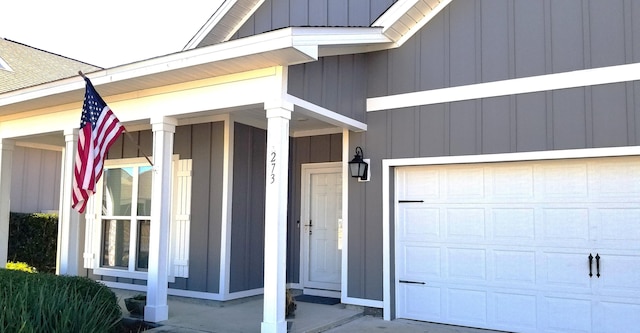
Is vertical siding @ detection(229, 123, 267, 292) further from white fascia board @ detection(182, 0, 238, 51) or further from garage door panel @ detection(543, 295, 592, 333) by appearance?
garage door panel @ detection(543, 295, 592, 333)

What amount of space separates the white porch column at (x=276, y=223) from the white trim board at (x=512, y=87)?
1912 mm

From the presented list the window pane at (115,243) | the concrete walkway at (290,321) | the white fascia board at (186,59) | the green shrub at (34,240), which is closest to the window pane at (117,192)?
the window pane at (115,243)

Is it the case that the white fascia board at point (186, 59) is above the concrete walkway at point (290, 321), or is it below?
above

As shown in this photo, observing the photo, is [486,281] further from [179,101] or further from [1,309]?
[1,309]

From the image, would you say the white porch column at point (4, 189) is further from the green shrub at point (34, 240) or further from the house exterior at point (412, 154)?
the green shrub at point (34, 240)

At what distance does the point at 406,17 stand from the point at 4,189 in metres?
6.91

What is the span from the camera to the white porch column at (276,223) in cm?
532

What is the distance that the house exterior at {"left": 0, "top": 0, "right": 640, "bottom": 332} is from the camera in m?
5.61

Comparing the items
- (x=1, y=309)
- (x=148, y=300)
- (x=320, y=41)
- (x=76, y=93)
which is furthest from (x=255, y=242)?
(x=1, y=309)

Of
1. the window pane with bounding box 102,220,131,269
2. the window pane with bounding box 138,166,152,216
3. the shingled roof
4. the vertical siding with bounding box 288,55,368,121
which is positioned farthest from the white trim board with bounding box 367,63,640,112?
the shingled roof

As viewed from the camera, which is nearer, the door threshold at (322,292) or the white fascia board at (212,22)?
the door threshold at (322,292)

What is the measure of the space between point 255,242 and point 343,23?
3.51 metres

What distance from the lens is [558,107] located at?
19.3 feet

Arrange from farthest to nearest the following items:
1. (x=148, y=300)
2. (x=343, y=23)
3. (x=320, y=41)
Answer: (x=343, y=23) → (x=148, y=300) → (x=320, y=41)
